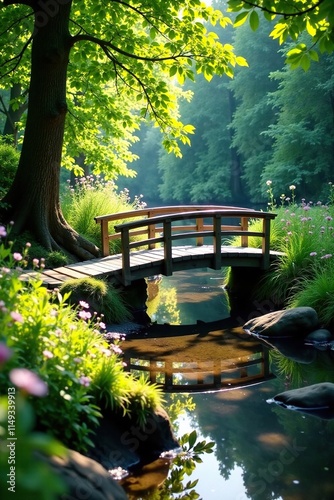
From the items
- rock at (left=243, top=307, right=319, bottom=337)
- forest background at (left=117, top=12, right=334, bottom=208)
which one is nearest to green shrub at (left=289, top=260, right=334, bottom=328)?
rock at (left=243, top=307, right=319, bottom=337)

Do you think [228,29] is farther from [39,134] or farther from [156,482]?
[156,482]

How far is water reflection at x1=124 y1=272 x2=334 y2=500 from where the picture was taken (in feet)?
15.2

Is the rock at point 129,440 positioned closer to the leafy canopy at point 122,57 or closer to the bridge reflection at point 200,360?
the bridge reflection at point 200,360

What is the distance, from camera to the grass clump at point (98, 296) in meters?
8.48

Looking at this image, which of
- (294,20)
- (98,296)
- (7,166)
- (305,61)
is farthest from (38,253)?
(305,61)

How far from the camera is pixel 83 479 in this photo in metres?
3.30

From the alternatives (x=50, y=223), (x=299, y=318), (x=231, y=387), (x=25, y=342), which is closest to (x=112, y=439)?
(x=25, y=342)

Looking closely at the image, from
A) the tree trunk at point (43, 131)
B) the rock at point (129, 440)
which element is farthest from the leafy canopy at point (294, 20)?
the tree trunk at point (43, 131)

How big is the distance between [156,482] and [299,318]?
4.93m

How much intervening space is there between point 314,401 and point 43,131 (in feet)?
21.9

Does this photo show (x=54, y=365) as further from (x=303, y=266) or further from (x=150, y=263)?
(x=303, y=266)

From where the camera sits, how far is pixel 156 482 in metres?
4.56

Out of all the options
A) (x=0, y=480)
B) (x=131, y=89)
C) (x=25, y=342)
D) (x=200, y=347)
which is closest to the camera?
(x=0, y=480)

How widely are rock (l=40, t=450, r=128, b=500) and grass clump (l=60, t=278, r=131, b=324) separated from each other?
15.8 ft
